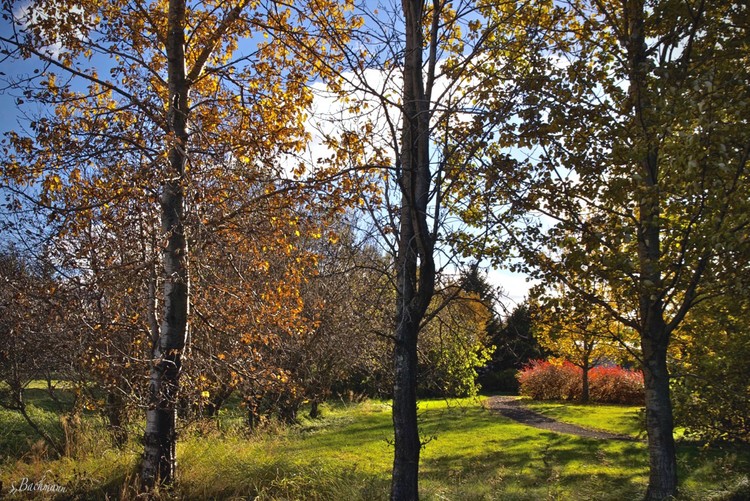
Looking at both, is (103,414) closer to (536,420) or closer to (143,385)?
(143,385)

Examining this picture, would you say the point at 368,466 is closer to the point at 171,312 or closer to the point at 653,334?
the point at 171,312

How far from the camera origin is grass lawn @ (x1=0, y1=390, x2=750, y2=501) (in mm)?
6168

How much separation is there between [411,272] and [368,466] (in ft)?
19.0

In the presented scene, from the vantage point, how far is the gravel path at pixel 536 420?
13570mm

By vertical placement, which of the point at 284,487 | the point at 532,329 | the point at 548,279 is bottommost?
the point at 284,487

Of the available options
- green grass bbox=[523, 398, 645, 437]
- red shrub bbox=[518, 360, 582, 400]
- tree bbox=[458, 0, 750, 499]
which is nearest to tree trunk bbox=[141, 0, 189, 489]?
tree bbox=[458, 0, 750, 499]

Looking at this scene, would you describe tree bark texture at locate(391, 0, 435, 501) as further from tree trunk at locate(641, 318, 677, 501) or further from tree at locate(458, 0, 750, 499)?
tree trunk at locate(641, 318, 677, 501)

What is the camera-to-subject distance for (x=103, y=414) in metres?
9.05

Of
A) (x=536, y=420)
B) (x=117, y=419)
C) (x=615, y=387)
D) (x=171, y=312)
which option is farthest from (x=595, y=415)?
(x=171, y=312)

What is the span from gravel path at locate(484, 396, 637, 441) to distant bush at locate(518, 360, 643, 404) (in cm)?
118

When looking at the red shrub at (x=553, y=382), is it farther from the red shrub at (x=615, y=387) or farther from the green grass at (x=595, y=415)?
the green grass at (x=595, y=415)

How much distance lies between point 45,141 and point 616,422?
52.6 ft

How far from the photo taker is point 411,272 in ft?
15.9

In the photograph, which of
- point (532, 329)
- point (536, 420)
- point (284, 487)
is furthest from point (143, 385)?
point (536, 420)
